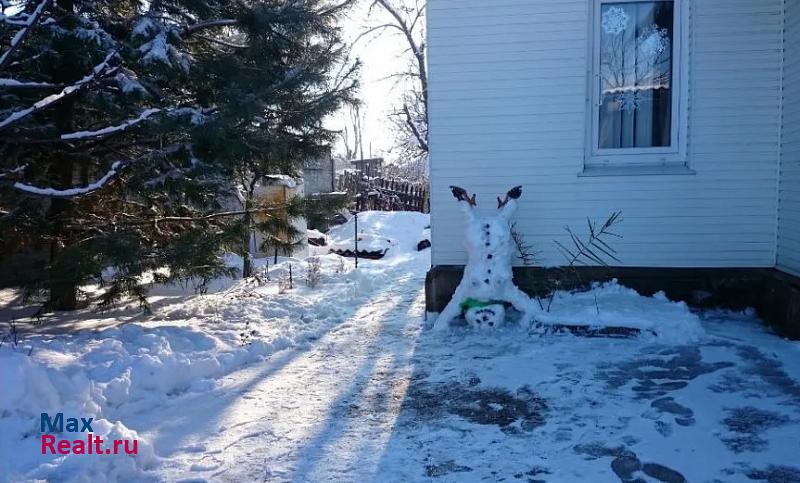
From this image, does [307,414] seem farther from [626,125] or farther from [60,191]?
[626,125]

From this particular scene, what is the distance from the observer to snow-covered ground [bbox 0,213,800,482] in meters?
3.15

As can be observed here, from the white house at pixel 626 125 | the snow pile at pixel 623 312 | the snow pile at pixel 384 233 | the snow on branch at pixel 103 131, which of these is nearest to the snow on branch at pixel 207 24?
the snow on branch at pixel 103 131

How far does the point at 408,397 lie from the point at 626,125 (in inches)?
150

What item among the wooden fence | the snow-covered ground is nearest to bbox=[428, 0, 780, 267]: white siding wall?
the snow-covered ground

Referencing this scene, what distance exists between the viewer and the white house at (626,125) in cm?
587

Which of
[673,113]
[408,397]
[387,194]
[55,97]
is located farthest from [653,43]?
[387,194]

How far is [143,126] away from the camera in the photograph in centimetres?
584

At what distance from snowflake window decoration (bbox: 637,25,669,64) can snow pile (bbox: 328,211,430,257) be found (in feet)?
25.1

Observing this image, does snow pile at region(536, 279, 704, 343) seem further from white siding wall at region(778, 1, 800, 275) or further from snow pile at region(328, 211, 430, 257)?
snow pile at region(328, 211, 430, 257)

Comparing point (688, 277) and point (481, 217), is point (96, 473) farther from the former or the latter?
point (688, 277)

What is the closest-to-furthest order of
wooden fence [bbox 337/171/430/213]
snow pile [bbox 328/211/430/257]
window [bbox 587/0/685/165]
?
1. window [bbox 587/0/685/165]
2. snow pile [bbox 328/211/430/257]
3. wooden fence [bbox 337/171/430/213]

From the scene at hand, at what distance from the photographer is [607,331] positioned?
5359 millimetres

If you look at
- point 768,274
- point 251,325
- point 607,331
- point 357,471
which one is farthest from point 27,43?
point 768,274

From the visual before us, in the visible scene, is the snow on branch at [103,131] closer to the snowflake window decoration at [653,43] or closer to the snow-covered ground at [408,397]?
the snow-covered ground at [408,397]
